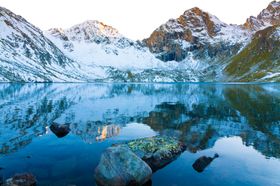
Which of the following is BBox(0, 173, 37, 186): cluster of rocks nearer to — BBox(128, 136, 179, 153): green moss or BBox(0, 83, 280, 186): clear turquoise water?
BBox(0, 83, 280, 186): clear turquoise water

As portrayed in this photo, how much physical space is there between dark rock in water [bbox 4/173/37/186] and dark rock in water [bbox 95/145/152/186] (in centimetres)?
532

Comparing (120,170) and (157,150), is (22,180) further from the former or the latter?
(157,150)

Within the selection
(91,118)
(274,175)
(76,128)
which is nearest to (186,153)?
(274,175)

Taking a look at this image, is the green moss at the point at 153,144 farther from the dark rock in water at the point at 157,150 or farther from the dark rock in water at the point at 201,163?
the dark rock in water at the point at 201,163

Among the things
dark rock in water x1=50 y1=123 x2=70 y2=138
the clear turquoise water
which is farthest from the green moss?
dark rock in water x1=50 y1=123 x2=70 y2=138

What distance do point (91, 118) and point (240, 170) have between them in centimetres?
3898

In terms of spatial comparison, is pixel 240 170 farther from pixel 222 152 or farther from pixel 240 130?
pixel 240 130

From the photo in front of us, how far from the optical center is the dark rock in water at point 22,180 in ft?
73.1

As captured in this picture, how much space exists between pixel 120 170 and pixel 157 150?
9.56 meters

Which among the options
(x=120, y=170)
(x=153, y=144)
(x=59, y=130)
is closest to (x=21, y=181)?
(x=120, y=170)

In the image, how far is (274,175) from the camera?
2744cm

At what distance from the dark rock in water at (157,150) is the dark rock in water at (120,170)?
4.56m

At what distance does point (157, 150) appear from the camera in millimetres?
32562

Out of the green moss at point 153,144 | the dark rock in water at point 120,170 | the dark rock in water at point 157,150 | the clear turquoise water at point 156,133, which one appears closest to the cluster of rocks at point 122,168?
the dark rock in water at point 120,170
